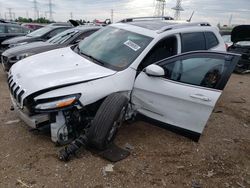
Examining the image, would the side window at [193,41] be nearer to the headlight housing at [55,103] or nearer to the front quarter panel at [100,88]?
the front quarter panel at [100,88]

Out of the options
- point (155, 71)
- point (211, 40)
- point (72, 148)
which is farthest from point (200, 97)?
point (211, 40)

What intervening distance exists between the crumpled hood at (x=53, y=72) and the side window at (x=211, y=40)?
8.19 ft

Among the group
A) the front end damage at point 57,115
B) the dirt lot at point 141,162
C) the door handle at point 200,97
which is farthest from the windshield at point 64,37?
the door handle at point 200,97

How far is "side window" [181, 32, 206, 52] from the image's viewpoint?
4449 mm

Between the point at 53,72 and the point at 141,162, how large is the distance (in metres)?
1.66

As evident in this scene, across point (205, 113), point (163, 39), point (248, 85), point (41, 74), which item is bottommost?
point (248, 85)

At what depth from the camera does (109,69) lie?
3648 mm

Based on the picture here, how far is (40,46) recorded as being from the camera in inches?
276

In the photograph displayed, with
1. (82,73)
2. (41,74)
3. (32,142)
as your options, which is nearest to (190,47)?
(82,73)

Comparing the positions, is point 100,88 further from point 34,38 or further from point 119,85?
point 34,38

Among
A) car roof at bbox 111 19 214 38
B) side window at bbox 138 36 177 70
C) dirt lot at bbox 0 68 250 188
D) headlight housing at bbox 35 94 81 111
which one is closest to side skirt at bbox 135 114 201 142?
dirt lot at bbox 0 68 250 188

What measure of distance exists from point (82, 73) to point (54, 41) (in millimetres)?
4690

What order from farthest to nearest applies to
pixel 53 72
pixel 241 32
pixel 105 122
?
pixel 241 32
pixel 53 72
pixel 105 122

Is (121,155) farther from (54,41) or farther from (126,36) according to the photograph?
(54,41)
